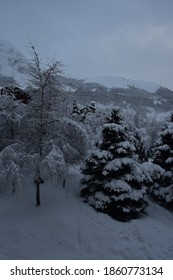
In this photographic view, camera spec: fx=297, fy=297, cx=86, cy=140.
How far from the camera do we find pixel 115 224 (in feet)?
49.3

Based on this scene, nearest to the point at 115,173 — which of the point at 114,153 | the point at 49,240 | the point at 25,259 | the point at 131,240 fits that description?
the point at 114,153

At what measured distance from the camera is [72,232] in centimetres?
1391

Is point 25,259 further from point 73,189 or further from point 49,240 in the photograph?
point 73,189

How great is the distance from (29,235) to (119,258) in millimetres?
4113

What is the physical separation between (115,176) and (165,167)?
445 cm

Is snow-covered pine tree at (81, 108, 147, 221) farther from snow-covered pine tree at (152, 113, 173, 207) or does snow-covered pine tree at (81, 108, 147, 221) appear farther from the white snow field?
snow-covered pine tree at (152, 113, 173, 207)

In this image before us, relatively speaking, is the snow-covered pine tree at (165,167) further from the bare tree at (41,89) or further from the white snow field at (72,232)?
the bare tree at (41,89)

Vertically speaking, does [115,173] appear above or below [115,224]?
above

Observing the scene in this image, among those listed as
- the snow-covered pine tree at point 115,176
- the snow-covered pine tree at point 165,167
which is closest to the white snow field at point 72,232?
the snow-covered pine tree at point 115,176

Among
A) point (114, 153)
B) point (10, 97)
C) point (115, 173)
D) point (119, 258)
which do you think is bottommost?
point (119, 258)

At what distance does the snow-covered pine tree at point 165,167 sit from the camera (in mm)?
18688

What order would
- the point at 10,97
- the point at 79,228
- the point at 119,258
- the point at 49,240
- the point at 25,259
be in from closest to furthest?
the point at 25,259 → the point at 119,258 → the point at 49,240 → the point at 79,228 → the point at 10,97

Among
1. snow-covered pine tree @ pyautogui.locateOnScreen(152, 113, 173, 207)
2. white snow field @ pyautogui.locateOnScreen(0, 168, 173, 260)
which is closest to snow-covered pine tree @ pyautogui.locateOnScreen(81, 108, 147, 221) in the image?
white snow field @ pyautogui.locateOnScreen(0, 168, 173, 260)

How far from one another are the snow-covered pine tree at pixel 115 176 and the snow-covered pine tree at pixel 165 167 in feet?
6.34
